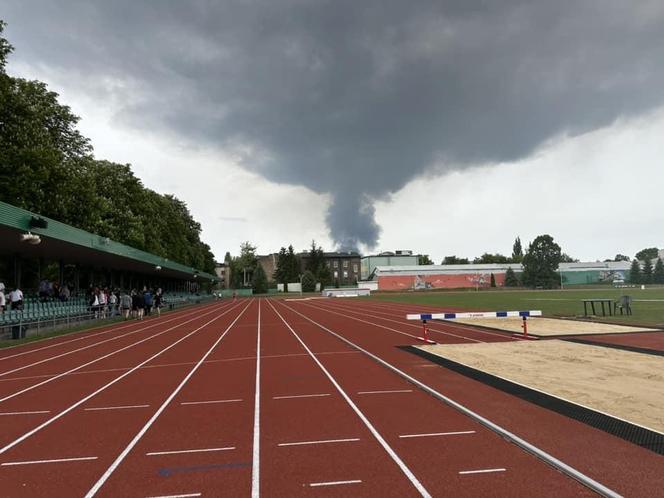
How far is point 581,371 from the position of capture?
27.1 feet

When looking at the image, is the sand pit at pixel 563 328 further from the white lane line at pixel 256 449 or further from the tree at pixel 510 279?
the tree at pixel 510 279

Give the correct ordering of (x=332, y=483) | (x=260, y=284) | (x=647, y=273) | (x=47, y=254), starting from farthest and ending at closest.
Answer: (x=260, y=284) < (x=647, y=273) < (x=47, y=254) < (x=332, y=483)

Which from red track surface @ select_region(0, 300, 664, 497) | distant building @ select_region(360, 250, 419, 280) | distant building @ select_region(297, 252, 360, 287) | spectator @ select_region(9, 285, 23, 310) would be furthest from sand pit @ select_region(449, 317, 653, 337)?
distant building @ select_region(297, 252, 360, 287)

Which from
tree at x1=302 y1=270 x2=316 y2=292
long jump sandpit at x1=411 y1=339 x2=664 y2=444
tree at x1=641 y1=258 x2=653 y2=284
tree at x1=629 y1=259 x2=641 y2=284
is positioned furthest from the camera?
tree at x1=302 y1=270 x2=316 y2=292

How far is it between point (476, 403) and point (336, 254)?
119029 millimetres

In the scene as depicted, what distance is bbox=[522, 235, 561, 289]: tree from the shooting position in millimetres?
83250

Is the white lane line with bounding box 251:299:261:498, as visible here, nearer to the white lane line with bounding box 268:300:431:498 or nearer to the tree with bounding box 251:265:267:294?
the white lane line with bounding box 268:300:431:498

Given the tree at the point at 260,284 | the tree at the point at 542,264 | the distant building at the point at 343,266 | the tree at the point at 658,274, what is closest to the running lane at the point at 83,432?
the tree at the point at 542,264

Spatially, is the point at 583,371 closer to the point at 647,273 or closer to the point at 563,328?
the point at 563,328

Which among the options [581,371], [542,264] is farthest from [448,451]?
[542,264]

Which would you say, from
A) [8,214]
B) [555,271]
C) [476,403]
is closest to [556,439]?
[476,403]

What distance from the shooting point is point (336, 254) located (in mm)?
125438

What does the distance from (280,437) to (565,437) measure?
338 centimetres

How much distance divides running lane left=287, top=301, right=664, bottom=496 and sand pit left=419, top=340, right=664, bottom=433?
777 mm
